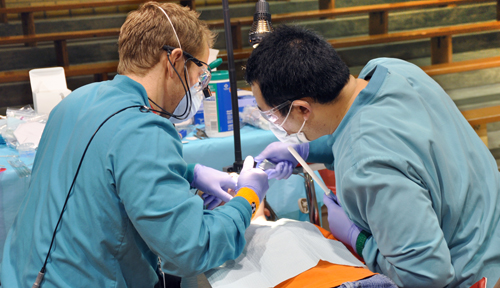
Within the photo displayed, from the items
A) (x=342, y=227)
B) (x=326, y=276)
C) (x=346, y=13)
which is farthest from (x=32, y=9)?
(x=326, y=276)

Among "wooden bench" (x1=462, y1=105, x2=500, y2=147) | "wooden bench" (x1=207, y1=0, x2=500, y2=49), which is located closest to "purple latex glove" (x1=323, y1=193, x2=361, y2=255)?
"wooden bench" (x1=462, y1=105, x2=500, y2=147)

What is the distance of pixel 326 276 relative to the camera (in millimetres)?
839

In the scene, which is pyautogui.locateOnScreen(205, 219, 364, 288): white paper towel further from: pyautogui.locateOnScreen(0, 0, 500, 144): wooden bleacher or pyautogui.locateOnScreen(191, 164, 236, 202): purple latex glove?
pyautogui.locateOnScreen(0, 0, 500, 144): wooden bleacher

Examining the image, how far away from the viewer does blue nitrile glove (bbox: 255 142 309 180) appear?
54.4 inches

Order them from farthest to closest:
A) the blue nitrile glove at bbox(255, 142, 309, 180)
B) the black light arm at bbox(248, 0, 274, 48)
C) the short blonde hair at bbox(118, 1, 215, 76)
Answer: the blue nitrile glove at bbox(255, 142, 309, 180), the black light arm at bbox(248, 0, 274, 48), the short blonde hair at bbox(118, 1, 215, 76)

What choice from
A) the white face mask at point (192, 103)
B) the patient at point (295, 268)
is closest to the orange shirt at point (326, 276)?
the patient at point (295, 268)

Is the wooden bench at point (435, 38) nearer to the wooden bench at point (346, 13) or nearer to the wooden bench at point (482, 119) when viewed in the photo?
the wooden bench at point (346, 13)

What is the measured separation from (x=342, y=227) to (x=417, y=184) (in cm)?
30

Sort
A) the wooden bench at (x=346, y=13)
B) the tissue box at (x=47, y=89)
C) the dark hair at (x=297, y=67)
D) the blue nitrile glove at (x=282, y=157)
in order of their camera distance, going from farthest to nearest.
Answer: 1. the wooden bench at (x=346, y=13)
2. the tissue box at (x=47, y=89)
3. the blue nitrile glove at (x=282, y=157)
4. the dark hair at (x=297, y=67)

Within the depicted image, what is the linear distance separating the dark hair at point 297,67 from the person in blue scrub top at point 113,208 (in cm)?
28

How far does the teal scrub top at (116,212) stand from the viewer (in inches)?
32.5

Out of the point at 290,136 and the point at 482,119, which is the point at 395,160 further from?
the point at 482,119

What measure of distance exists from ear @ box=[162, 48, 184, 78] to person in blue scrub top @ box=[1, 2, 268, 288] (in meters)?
0.13

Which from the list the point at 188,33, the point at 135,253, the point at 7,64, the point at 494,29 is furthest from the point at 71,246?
the point at 494,29
